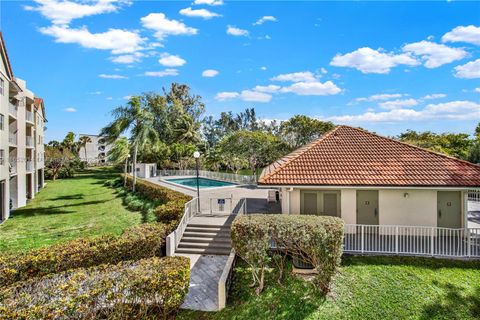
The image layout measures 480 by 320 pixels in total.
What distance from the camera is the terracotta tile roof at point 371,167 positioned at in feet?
41.8

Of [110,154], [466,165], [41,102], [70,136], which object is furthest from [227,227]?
[70,136]

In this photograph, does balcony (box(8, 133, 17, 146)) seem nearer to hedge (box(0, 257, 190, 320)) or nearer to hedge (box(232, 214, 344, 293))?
hedge (box(0, 257, 190, 320))

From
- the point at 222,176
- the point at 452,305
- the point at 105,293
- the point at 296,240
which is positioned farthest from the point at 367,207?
the point at 222,176

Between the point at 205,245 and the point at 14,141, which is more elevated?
the point at 14,141

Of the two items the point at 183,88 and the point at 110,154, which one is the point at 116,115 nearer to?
the point at 110,154

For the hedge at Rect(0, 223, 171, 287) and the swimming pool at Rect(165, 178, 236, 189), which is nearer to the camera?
the hedge at Rect(0, 223, 171, 287)

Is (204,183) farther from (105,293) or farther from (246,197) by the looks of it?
(105,293)

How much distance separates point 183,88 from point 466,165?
58.2 meters

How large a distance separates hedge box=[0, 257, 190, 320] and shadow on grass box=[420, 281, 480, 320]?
24.6 feet

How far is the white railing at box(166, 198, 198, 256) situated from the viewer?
1281 cm

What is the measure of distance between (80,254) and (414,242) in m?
13.1

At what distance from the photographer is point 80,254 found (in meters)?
10.3

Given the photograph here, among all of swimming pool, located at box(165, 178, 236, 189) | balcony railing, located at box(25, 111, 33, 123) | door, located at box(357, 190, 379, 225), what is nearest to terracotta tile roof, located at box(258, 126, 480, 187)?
door, located at box(357, 190, 379, 225)

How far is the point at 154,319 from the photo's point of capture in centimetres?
852
